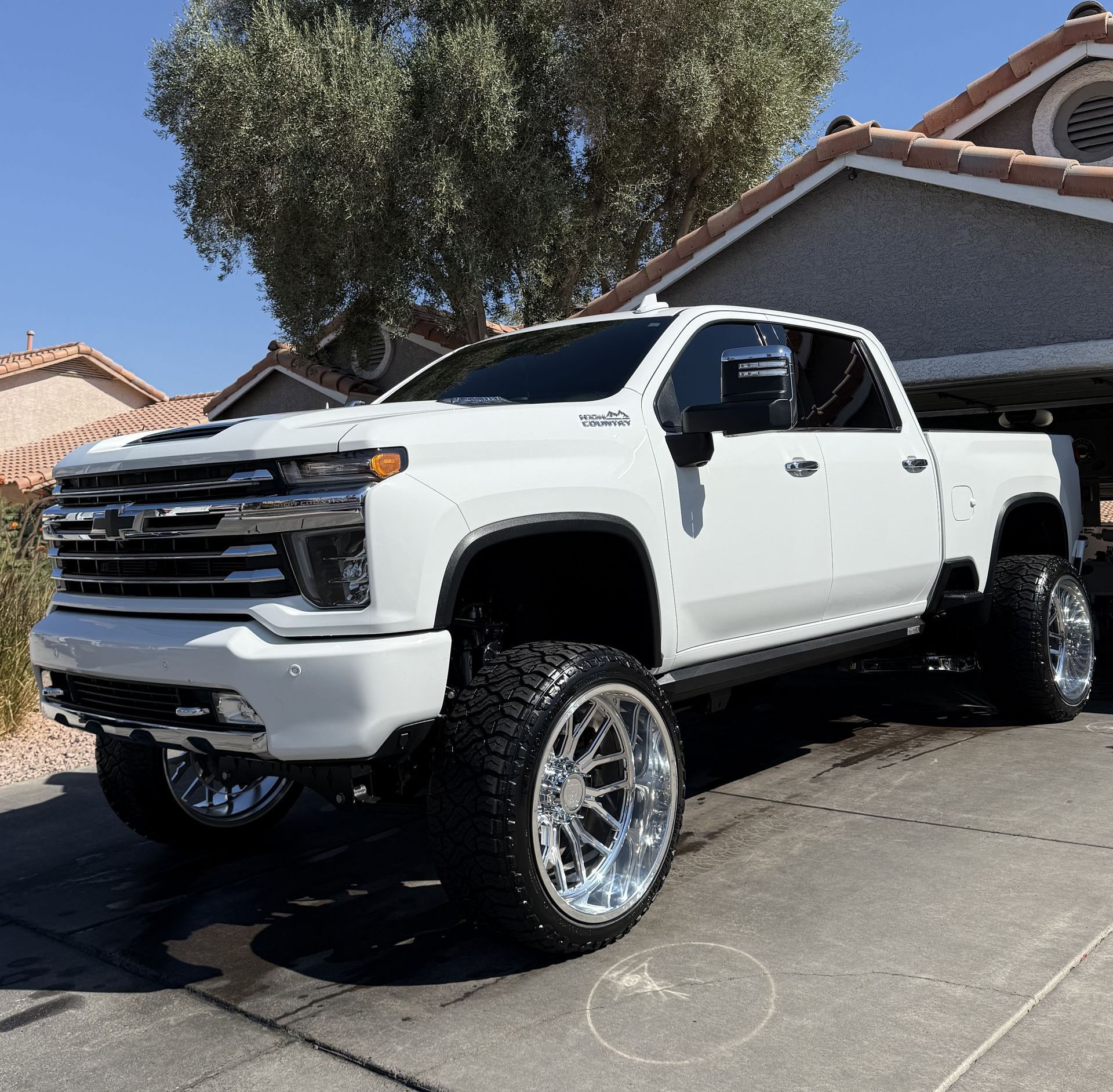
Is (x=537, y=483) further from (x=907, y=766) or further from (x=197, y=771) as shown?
(x=907, y=766)

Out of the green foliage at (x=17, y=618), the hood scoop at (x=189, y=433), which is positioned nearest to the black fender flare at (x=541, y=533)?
the hood scoop at (x=189, y=433)

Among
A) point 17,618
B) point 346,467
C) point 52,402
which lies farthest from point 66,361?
point 346,467

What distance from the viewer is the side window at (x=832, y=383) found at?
5.33m

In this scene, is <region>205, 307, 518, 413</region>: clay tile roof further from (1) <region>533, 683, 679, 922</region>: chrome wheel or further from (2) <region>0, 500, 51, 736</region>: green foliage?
(1) <region>533, 683, 679, 922</region>: chrome wheel

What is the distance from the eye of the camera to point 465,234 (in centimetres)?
1920

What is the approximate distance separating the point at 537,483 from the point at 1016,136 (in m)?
9.97

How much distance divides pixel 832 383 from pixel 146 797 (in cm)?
361

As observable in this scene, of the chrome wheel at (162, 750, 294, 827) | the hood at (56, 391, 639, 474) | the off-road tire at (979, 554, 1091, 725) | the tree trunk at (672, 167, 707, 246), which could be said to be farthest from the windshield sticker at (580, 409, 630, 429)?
the tree trunk at (672, 167, 707, 246)

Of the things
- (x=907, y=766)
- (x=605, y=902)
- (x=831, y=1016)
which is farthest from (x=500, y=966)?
(x=907, y=766)

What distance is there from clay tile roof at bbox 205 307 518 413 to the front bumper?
1592cm

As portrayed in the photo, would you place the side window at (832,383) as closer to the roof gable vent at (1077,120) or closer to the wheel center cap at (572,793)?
the wheel center cap at (572,793)

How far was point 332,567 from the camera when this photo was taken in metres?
3.43

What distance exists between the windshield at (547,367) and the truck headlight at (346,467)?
1033 mm

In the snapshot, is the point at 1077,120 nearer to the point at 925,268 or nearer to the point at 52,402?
the point at 925,268
